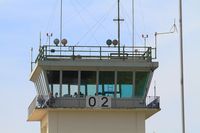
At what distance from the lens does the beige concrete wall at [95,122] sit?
52750mm

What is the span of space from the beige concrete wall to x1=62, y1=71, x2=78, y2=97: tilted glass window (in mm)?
1190

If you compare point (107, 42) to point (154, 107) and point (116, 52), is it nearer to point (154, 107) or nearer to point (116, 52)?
point (116, 52)

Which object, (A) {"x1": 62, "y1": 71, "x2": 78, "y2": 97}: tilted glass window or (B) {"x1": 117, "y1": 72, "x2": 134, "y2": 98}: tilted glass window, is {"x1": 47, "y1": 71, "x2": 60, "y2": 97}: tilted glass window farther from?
(B) {"x1": 117, "y1": 72, "x2": 134, "y2": 98}: tilted glass window

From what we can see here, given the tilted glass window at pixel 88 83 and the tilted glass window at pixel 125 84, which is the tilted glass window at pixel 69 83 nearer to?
the tilted glass window at pixel 88 83

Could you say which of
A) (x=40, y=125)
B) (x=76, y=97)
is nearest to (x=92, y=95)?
(x=76, y=97)

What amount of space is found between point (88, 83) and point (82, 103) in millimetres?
1441

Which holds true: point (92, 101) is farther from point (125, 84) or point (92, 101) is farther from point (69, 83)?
point (125, 84)

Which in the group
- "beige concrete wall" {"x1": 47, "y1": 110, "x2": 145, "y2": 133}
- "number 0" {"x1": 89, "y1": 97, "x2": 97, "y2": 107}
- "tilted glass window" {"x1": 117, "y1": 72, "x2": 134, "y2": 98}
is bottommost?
"beige concrete wall" {"x1": 47, "y1": 110, "x2": 145, "y2": 133}

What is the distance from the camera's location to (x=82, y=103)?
52.8 metres

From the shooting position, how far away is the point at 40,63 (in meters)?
52.7

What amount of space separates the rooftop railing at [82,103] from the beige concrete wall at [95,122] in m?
0.45

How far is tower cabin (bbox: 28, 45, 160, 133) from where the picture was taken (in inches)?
2078

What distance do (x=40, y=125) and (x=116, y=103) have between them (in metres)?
8.27

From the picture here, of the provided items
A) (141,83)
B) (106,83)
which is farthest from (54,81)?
(141,83)
